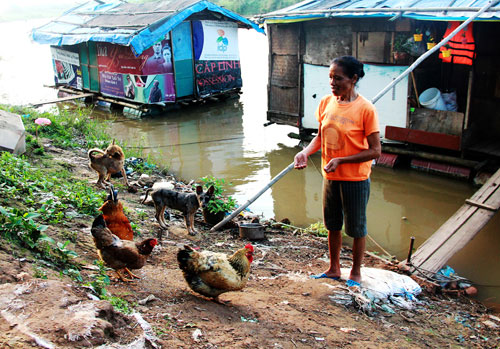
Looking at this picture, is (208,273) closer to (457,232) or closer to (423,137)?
(457,232)

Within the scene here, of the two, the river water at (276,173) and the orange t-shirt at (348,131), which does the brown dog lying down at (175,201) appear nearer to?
the orange t-shirt at (348,131)

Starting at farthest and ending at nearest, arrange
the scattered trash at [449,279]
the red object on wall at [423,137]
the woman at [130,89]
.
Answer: the woman at [130,89]
the red object on wall at [423,137]
the scattered trash at [449,279]

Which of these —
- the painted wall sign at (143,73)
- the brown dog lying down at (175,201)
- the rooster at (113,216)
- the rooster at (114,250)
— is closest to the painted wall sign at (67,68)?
the painted wall sign at (143,73)

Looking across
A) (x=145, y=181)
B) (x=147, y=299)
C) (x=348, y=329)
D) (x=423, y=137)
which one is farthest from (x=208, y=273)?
(x=423, y=137)

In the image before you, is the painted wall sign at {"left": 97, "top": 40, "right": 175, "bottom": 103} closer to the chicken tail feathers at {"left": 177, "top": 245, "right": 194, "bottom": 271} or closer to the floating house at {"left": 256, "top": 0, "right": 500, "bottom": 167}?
the floating house at {"left": 256, "top": 0, "right": 500, "bottom": 167}

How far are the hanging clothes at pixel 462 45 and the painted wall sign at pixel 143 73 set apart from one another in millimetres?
9182

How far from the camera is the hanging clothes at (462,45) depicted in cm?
803

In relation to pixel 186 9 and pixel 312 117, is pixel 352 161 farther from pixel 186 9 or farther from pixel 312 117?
pixel 186 9

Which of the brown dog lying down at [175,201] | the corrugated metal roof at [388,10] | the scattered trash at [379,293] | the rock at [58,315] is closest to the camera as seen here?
the rock at [58,315]

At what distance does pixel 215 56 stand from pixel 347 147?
13455mm

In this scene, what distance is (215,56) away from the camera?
16297mm

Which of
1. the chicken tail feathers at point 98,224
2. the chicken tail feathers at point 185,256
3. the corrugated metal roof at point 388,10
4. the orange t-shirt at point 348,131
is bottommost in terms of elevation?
the chicken tail feathers at point 185,256

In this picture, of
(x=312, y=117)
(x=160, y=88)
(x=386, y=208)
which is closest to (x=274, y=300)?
(x=386, y=208)

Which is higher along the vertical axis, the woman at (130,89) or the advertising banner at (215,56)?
the advertising banner at (215,56)
